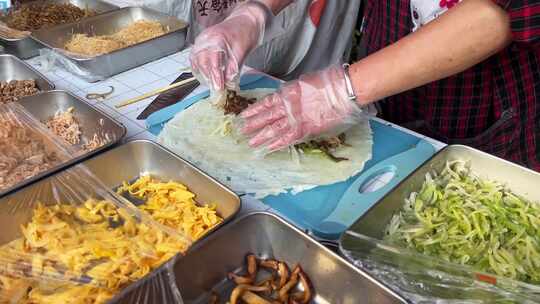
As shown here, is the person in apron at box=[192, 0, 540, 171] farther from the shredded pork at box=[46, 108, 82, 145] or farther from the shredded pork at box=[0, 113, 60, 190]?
the shredded pork at box=[0, 113, 60, 190]

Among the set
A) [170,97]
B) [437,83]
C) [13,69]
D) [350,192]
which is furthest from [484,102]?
[13,69]

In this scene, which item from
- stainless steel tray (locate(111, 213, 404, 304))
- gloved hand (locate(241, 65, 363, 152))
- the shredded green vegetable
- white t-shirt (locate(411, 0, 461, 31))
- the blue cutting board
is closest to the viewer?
stainless steel tray (locate(111, 213, 404, 304))

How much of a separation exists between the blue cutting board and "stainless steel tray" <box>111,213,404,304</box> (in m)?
0.13

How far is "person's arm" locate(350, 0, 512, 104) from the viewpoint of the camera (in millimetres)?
1220

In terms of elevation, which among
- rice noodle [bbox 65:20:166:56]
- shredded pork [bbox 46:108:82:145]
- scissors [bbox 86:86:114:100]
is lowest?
shredded pork [bbox 46:108:82:145]

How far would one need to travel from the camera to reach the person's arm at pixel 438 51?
1.22 meters

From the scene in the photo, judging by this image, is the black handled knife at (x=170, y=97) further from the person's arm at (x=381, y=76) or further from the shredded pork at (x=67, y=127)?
the person's arm at (x=381, y=76)

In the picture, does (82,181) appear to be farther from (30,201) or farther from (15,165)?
(15,165)

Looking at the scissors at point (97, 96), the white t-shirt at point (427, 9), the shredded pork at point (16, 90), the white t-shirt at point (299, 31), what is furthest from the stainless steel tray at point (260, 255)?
the white t-shirt at point (299, 31)

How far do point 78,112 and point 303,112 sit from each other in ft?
2.88

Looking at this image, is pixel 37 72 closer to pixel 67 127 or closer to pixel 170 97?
pixel 67 127

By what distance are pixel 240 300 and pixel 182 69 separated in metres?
1.29

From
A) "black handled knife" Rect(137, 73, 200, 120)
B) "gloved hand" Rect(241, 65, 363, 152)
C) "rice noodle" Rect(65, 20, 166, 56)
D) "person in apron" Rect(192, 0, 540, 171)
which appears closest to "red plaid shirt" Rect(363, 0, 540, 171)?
"person in apron" Rect(192, 0, 540, 171)

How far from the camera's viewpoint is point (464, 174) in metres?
1.42
